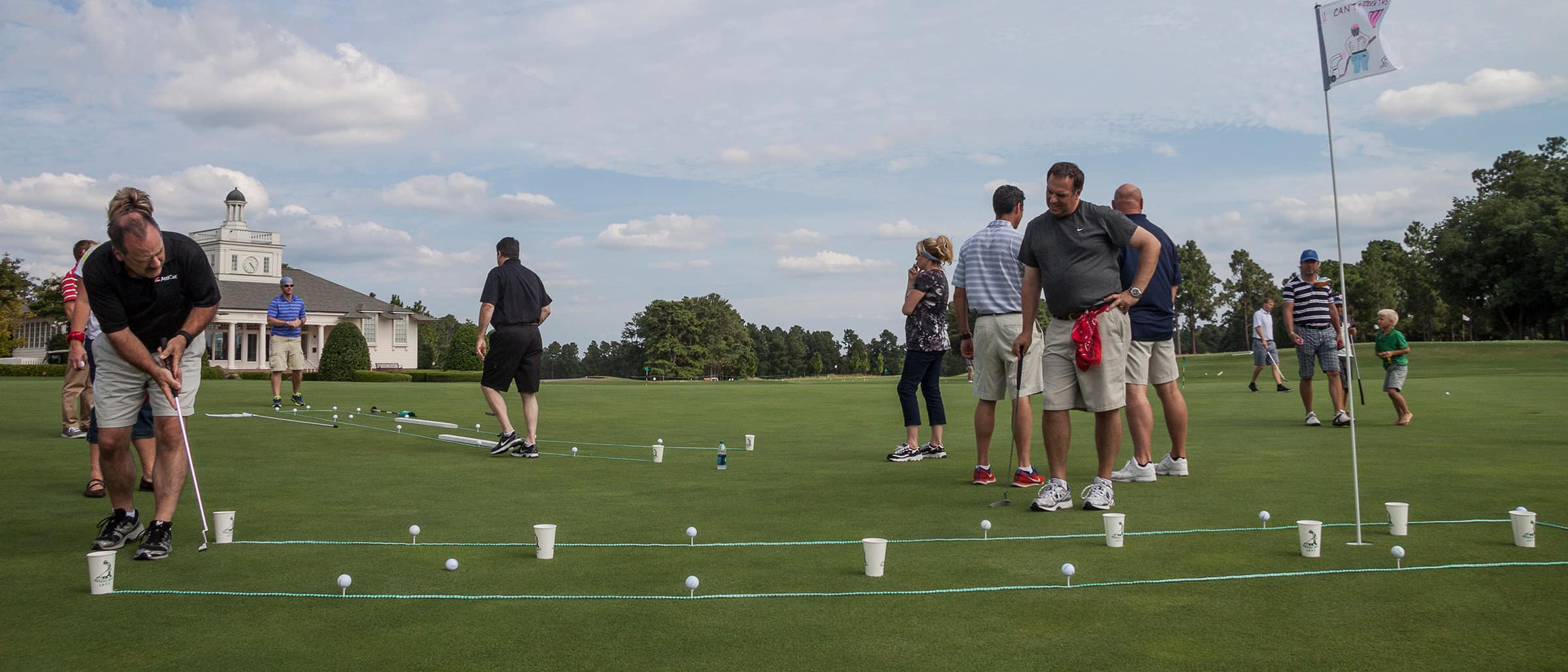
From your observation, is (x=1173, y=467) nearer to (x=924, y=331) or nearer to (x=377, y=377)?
(x=924, y=331)

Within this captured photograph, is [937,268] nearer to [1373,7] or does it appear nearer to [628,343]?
[1373,7]

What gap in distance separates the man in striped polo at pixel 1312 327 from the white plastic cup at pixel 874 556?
9.85 m

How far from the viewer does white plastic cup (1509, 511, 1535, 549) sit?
15.6 ft

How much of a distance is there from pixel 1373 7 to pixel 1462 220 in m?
72.2

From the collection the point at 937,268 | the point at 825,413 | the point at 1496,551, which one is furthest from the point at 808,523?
the point at 825,413

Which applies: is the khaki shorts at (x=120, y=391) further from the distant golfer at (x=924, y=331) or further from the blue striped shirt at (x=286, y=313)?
the blue striped shirt at (x=286, y=313)

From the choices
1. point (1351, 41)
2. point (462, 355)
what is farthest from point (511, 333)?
point (462, 355)

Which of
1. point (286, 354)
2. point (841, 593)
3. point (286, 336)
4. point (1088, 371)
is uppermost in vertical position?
point (286, 336)

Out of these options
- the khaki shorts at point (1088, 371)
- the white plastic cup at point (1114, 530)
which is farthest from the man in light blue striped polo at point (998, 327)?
the white plastic cup at point (1114, 530)

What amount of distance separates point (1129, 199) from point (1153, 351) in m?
1.24

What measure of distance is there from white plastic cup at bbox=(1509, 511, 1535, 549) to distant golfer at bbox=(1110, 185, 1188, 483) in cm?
296

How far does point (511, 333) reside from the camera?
33.9ft

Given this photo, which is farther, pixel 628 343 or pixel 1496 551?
pixel 628 343

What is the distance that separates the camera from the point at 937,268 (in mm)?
9453
